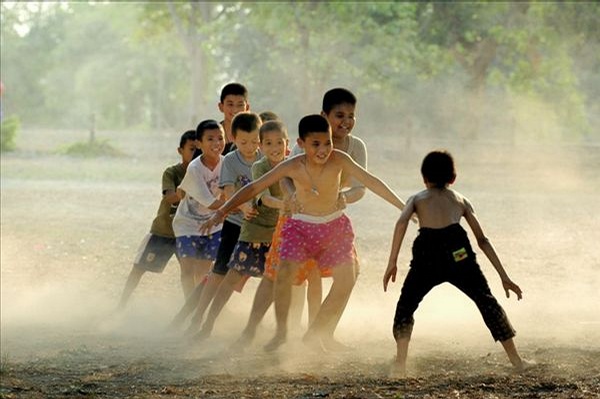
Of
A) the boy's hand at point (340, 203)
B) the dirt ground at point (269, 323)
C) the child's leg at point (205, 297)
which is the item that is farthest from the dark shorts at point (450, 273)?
the child's leg at point (205, 297)

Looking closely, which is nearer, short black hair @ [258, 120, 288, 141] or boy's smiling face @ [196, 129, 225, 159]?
short black hair @ [258, 120, 288, 141]

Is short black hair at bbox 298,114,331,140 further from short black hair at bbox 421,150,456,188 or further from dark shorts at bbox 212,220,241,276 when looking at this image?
dark shorts at bbox 212,220,241,276

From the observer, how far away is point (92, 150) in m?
38.4

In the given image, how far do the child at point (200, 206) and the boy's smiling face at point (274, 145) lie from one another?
71 centimetres

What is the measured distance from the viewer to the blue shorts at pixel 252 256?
8.52 metres

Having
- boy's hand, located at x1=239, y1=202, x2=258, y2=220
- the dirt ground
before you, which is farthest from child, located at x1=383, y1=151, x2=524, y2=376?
boy's hand, located at x1=239, y1=202, x2=258, y2=220

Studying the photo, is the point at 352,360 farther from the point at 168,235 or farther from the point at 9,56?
the point at 9,56

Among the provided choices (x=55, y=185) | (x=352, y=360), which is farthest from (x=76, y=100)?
(x=352, y=360)

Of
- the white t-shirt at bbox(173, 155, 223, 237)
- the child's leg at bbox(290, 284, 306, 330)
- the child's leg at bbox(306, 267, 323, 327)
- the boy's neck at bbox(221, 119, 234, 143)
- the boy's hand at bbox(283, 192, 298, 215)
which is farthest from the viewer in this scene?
the boy's neck at bbox(221, 119, 234, 143)

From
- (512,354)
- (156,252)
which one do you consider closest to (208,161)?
(156,252)

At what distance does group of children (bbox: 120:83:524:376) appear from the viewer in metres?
7.06

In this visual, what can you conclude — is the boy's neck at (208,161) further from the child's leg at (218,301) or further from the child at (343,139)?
the child at (343,139)

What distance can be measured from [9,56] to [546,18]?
176 feet

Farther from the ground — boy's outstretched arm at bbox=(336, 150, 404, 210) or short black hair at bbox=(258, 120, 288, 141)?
short black hair at bbox=(258, 120, 288, 141)
